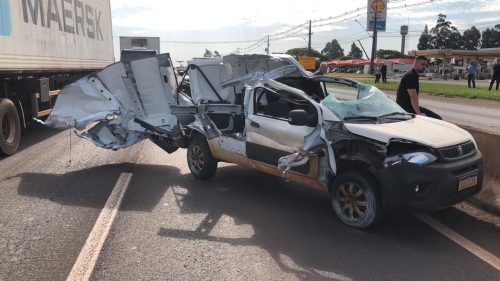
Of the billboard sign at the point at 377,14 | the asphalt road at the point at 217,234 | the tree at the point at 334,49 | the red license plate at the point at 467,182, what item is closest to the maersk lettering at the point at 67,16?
the asphalt road at the point at 217,234

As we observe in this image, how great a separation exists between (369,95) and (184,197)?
278 cm

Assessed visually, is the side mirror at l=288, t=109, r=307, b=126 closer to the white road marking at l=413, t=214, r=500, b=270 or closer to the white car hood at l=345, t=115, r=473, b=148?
the white car hood at l=345, t=115, r=473, b=148

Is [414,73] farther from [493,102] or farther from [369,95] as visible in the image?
[493,102]

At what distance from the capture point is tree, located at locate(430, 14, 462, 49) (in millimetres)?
131875

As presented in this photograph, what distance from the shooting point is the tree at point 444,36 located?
132 m

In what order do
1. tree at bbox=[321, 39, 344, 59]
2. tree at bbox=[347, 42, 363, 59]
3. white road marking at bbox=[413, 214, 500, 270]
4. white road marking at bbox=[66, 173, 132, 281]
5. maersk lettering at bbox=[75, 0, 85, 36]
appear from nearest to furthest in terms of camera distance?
white road marking at bbox=[66, 173, 132, 281] → white road marking at bbox=[413, 214, 500, 270] → maersk lettering at bbox=[75, 0, 85, 36] → tree at bbox=[347, 42, 363, 59] → tree at bbox=[321, 39, 344, 59]

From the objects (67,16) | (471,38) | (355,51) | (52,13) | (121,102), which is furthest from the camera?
(355,51)

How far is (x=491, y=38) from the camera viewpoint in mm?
130625

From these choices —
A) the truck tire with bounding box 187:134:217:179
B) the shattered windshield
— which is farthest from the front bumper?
the truck tire with bounding box 187:134:217:179

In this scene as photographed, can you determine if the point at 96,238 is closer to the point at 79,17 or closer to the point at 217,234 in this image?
the point at 217,234

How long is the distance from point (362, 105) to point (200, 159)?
2812mm

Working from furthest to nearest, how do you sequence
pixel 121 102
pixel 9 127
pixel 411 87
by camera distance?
pixel 9 127, pixel 121 102, pixel 411 87

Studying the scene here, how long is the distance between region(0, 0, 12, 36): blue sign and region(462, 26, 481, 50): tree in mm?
138593

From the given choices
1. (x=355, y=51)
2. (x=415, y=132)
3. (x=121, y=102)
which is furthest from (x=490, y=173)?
(x=355, y=51)
